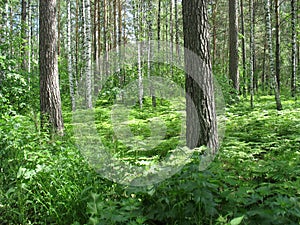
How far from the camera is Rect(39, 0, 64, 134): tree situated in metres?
6.60

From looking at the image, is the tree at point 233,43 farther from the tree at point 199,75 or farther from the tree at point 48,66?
the tree at point 199,75

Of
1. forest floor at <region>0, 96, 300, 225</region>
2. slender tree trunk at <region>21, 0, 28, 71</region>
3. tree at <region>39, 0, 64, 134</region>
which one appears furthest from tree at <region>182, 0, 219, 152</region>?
slender tree trunk at <region>21, 0, 28, 71</region>

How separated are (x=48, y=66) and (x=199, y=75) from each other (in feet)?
12.5

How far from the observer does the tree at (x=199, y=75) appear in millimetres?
4379

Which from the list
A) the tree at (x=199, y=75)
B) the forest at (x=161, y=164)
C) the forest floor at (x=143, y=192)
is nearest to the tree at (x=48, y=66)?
the forest at (x=161, y=164)

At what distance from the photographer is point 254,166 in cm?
344

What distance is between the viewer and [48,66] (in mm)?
6648

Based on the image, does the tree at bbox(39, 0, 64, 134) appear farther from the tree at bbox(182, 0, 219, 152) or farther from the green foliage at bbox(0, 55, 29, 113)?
the tree at bbox(182, 0, 219, 152)

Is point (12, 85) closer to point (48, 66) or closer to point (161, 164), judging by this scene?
point (48, 66)

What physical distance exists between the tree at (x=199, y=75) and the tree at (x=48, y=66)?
3.45 meters

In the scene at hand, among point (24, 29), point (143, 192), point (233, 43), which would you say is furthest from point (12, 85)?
point (233, 43)

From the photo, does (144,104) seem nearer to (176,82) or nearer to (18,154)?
(176,82)

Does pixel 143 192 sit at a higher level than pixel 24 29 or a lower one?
lower

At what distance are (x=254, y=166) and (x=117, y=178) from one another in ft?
5.22
